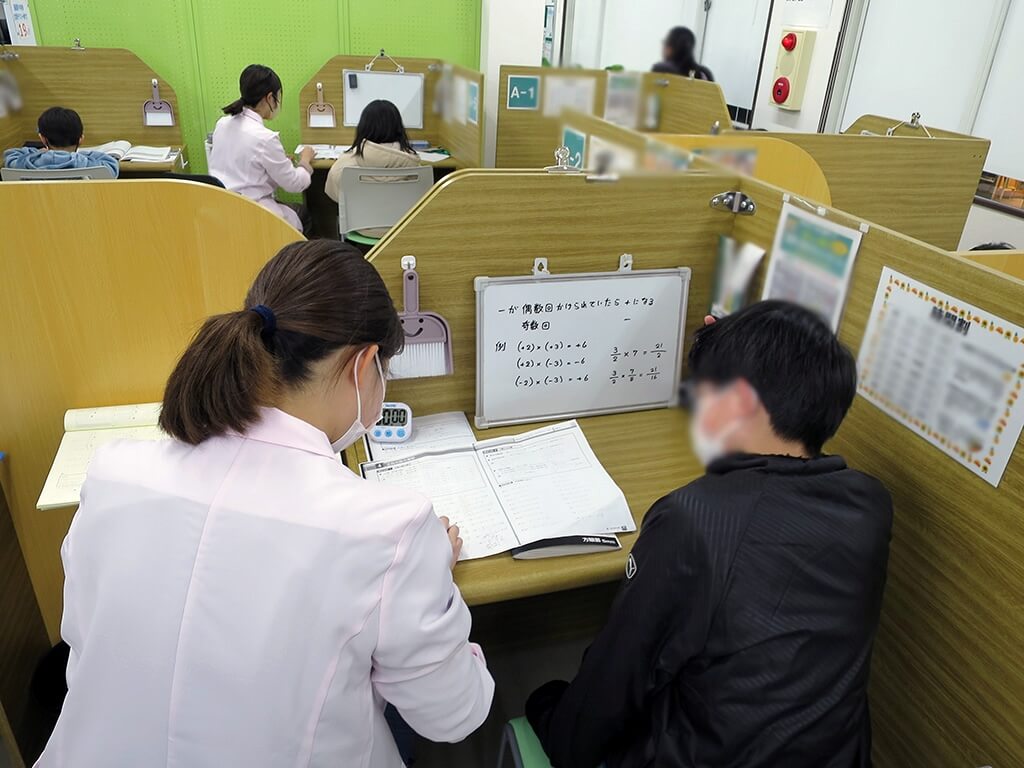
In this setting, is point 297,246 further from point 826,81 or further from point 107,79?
point 107,79

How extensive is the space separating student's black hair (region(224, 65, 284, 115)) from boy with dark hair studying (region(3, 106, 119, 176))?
64 centimetres

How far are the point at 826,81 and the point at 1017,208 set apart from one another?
104cm

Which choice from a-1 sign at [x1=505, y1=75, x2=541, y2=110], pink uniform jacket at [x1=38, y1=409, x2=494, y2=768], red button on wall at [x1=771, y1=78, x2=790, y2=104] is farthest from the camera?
a-1 sign at [x1=505, y1=75, x2=541, y2=110]

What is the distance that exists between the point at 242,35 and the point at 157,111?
27.9 inches

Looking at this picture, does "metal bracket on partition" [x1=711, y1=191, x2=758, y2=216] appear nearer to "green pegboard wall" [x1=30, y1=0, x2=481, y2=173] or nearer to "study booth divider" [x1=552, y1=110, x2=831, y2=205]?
"study booth divider" [x1=552, y1=110, x2=831, y2=205]

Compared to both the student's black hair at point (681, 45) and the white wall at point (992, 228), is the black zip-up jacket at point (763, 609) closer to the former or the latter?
the student's black hair at point (681, 45)

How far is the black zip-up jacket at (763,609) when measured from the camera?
31.8 inches

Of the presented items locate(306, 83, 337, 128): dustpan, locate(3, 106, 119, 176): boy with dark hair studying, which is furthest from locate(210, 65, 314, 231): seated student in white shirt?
locate(306, 83, 337, 128): dustpan

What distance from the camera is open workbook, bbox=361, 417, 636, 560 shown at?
1.15 meters

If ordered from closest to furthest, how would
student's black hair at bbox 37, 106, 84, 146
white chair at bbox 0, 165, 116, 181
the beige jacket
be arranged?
white chair at bbox 0, 165, 116, 181
student's black hair at bbox 37, 106, 84, 146
the beige jacket

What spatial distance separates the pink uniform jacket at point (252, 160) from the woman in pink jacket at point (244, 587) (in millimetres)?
2706

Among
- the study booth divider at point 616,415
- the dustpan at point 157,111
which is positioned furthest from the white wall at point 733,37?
the dustpan at point 157,111

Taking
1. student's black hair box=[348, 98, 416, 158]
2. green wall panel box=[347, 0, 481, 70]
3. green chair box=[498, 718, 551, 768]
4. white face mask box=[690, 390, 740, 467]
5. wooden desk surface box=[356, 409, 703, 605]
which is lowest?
green chair box=[498, 718, 551, 768]

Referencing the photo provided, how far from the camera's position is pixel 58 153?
9.22 ft
